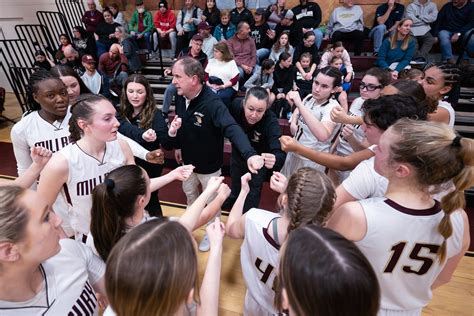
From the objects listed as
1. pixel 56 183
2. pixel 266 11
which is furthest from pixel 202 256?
pixel 266 11

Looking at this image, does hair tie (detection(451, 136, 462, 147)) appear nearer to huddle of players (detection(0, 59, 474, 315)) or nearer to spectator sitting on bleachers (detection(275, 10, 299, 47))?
huddle of players (detection(0, 59, 474, 315))

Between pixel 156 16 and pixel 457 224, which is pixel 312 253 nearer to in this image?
pixel 457 224

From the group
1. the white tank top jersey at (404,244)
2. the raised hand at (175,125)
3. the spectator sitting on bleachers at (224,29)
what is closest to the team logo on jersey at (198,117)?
the raised hand at (175,125)

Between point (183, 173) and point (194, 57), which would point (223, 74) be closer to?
point (194, 57)

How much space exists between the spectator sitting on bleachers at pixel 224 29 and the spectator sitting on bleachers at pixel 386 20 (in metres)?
2.82

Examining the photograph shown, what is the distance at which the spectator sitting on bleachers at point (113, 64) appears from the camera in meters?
5.88

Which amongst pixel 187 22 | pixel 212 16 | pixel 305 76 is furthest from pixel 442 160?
pixel 187 22

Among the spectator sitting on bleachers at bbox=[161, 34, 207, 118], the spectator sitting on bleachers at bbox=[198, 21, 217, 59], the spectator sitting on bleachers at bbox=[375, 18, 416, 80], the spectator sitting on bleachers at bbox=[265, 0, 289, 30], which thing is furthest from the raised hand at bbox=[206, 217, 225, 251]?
the spectator sitting on bleachers at bbox=[265, 0, 289, 30]

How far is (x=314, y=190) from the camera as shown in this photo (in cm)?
125

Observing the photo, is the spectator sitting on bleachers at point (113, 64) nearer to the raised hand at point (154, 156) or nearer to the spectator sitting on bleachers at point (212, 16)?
the spectator sitting on bleachers at point (212, 16)

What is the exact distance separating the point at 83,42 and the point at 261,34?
4323mm

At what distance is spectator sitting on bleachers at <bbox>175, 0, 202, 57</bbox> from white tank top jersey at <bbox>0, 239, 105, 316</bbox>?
623cm

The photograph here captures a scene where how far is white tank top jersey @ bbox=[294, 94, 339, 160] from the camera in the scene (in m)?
2.72

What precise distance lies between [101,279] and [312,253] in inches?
40.5
